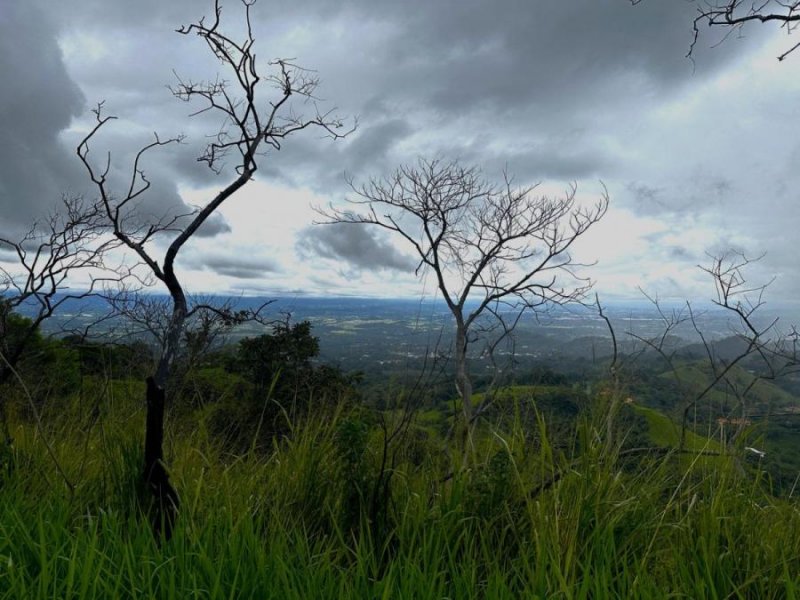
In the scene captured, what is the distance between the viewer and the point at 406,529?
2.66m

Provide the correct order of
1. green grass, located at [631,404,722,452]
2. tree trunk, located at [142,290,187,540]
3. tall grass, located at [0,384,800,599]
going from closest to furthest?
tall grass, located at [0,384,800,599] < tree trunk, located at [142,290,187,540] < green grass, located at [631,404,722,452]

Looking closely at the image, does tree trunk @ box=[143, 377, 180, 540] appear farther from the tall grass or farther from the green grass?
the green grass

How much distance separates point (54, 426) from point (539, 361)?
3.93 metres

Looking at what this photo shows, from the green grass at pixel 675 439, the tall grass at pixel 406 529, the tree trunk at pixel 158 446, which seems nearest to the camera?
the tall grass at pixel 406 529

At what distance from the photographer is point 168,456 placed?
3.65 meters

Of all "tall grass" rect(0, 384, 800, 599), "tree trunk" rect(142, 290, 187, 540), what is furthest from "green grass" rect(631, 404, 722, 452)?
"tree trunk" rect(142, 290, 187, 540)

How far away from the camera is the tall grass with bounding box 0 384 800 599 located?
2.16 meters

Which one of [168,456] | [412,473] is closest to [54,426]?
[168,456]

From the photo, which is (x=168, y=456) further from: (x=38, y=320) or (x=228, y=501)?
(x=38, y=320)

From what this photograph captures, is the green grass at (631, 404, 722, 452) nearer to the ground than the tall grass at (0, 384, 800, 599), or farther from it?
farther from it

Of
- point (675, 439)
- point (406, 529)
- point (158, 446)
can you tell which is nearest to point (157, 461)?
point (158, 446)

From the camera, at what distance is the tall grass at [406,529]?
2.16 meters

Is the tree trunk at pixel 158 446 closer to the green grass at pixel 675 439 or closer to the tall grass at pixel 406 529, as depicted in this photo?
the tall grass at pixel 406 529

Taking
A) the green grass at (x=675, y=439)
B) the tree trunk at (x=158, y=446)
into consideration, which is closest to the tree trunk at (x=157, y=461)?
the tree trunk at (x=158, y=446)
